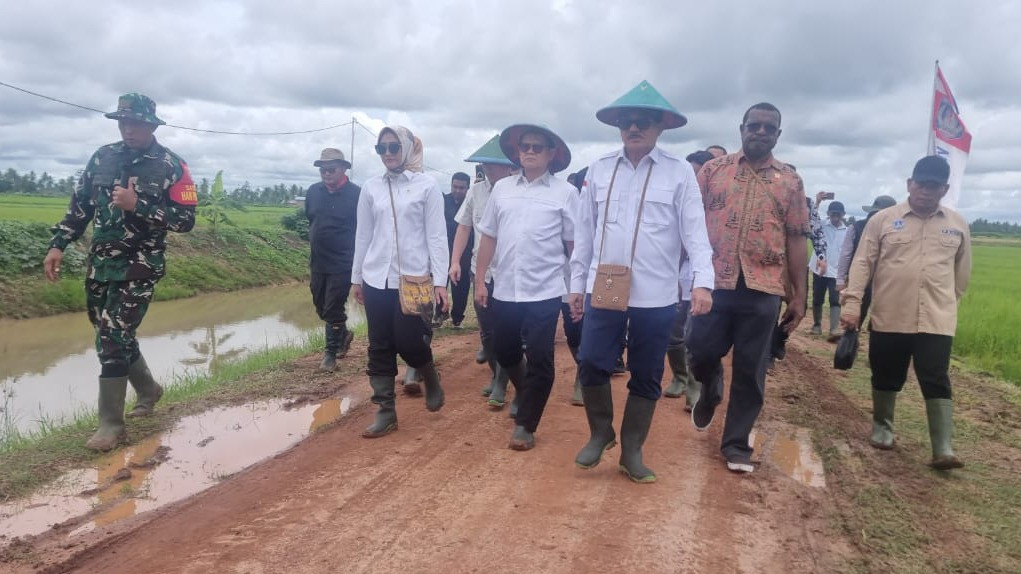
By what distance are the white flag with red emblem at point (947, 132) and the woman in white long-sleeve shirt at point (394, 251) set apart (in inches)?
208

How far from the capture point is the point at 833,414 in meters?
5.73

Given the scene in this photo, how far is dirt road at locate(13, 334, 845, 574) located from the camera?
10.2 ft

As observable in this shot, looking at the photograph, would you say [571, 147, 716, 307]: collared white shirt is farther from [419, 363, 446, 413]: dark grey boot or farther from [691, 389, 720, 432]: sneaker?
[419, 363, 446, 413]: dark grey boot

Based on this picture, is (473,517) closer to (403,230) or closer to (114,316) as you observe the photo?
(403,230)

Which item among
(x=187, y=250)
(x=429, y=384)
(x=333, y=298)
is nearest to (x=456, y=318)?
(x=333, y=298)

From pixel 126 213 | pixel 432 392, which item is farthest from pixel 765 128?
pixel 126 213

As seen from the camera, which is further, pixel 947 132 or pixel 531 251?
pixel 947 132

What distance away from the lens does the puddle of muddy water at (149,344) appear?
A: 771 centimetres

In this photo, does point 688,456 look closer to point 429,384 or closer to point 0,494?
point 429,384

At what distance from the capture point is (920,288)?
454 centimetres

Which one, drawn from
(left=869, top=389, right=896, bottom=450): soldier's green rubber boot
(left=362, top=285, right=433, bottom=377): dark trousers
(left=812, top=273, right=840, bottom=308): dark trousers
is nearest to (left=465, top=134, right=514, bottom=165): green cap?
(left=362, top=285, right=433, bottom=377): dark trousers

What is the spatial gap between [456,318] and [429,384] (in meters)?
4.15

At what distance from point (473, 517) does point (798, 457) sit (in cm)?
232

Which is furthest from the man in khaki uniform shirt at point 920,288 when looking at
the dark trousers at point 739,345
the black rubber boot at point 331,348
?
the black rubber boot at point 331,348
